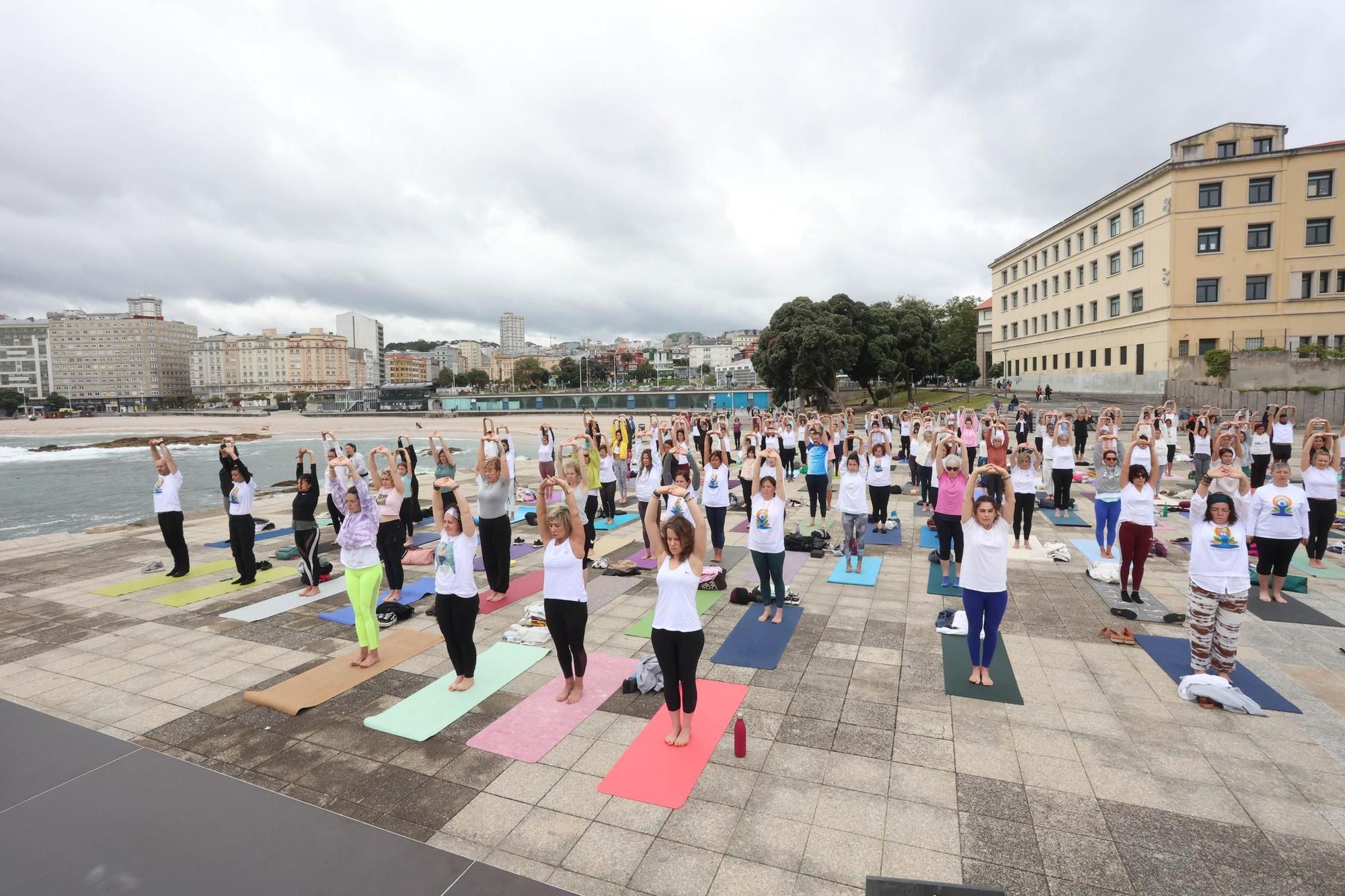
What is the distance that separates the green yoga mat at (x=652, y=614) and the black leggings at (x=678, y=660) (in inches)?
71.9

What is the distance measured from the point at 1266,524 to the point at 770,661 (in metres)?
6.76

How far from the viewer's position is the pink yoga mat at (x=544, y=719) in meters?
4.89

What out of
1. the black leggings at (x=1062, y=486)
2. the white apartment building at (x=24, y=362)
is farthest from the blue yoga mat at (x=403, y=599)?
the white apartment building at (x=24, y=362)

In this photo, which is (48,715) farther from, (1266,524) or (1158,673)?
(1266,524)

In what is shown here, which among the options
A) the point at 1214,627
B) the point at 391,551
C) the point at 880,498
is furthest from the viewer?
the point at 880,498

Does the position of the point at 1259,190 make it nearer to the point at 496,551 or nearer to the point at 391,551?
the point at 496,551

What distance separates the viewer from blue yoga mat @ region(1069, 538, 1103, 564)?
973cm

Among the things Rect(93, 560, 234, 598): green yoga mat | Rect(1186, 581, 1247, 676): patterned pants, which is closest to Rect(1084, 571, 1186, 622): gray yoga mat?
Rect(1186, 581, 1247, 676): patterned pants

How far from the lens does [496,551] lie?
836 cm

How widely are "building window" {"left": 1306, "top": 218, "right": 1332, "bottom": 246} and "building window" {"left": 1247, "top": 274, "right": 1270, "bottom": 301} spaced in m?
2.63

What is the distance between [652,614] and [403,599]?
3.71 metres

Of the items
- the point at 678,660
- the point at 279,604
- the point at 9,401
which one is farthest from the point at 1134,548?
the point at 9,401

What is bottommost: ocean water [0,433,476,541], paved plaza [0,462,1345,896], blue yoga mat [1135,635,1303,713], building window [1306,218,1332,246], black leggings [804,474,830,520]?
ocean water [0,433,476,541]

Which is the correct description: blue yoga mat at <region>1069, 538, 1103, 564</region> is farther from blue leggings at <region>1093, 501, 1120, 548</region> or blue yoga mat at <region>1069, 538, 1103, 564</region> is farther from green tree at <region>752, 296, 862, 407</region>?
green tree at <region>752, 296, 862, 407</region>
